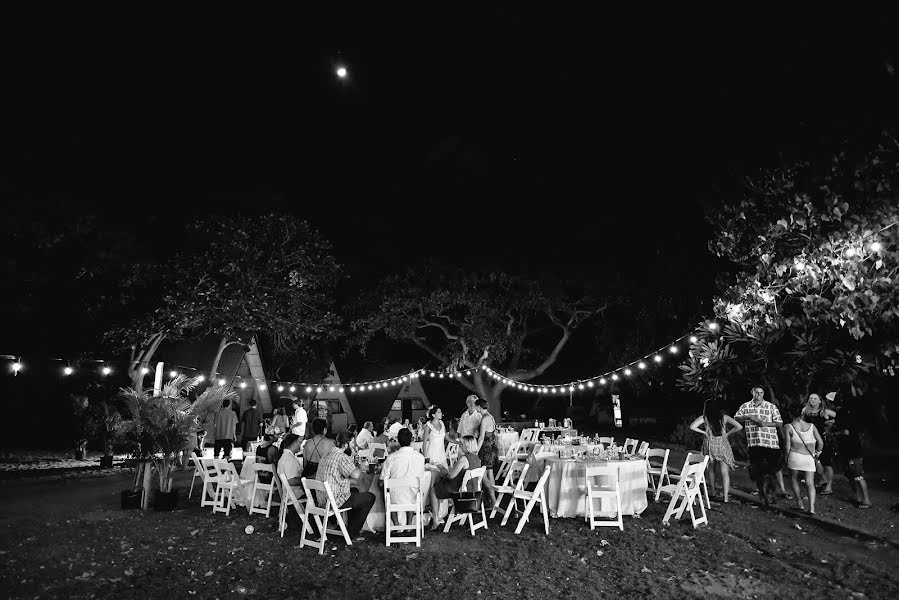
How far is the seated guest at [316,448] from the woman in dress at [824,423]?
6.45 metres

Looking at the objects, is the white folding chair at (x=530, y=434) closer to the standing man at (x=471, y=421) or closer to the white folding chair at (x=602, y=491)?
the standing man at (x=471, y=421)

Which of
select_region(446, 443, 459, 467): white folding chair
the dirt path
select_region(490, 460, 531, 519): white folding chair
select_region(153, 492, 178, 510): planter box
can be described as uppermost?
select_region(446, 443, 459, 467): white folding chair

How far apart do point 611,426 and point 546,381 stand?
386 cm

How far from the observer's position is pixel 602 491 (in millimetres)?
6953

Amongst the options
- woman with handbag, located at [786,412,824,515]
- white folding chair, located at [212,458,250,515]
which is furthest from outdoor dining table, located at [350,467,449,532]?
woman with handbag, located at [786,412,824,515]

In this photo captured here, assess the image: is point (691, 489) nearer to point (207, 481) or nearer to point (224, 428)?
point (207, 481)

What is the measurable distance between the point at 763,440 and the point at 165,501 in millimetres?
8389

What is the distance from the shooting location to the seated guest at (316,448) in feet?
22.6

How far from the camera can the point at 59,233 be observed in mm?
12148

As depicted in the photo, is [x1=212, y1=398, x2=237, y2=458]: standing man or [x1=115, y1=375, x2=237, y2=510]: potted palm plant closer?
[x1=115, y1=375, x2=237, y2=510]: potted palm plant

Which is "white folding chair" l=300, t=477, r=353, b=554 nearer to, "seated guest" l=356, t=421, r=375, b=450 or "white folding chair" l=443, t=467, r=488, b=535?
"white folding chair" l=443, t=467, r=488, b=535

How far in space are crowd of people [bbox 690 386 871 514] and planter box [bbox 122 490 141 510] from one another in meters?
7.89

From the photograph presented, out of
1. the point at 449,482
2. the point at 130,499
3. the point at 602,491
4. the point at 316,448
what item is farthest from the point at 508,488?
the point at 130,499

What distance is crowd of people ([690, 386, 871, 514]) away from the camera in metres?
7.39
